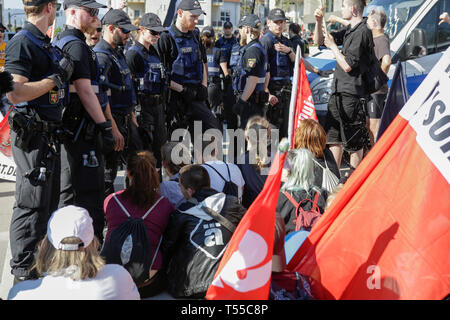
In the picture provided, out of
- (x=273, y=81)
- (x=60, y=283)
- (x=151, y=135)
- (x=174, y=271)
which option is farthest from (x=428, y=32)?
(x=60, y=283)

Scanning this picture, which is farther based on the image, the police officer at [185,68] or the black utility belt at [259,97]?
the black utility belt at [259,97]

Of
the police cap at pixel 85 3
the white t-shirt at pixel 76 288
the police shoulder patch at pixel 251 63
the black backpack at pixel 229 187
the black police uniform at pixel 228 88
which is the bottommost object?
the black police uniform at pixel 228 88

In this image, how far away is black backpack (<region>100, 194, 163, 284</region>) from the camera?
3355mm

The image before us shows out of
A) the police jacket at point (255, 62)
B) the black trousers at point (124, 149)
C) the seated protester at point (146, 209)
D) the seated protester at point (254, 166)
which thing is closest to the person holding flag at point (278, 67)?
the police jacket at point (255, 62)

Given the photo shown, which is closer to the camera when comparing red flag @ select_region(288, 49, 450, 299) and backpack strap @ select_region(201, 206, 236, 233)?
red flag @ select_region(288, 49, 450, 299)

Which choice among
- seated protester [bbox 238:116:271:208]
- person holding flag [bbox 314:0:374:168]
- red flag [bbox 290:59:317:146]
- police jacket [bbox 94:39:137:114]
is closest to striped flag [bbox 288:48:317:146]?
red flag [bbox 290:59:317:146]

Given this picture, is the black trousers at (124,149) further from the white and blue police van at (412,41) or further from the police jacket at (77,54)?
the white and blue police van at (412,41)

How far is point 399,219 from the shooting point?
9.14 feet

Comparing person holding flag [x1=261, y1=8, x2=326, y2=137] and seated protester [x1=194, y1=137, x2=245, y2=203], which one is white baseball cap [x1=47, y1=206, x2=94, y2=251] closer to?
seated protester [x1=194, y1=137, x2=245, y2=203]

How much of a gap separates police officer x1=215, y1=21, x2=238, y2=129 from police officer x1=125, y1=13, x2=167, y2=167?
3284 millimetres

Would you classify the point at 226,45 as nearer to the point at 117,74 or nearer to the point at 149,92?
the point at 149,92

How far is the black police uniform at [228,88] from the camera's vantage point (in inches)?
391

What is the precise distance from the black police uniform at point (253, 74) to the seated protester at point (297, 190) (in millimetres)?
3376

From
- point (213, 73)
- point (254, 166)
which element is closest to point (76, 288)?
point (254, 166)
